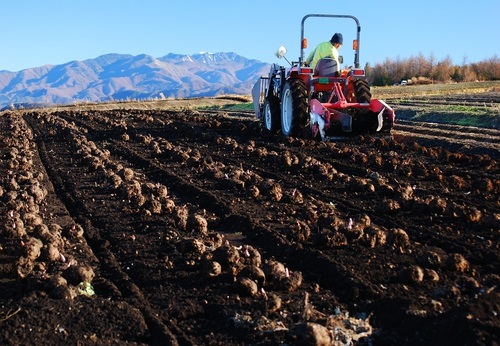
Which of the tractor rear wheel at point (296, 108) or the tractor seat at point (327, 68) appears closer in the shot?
the tractor rear wheel at point (296, 108)

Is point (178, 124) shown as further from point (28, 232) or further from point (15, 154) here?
point (28, 232)

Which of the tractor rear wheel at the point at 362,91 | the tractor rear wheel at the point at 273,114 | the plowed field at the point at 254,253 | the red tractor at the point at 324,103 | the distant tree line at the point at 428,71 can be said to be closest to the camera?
the plowed field at the point at 254,253

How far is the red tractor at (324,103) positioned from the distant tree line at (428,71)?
4595cm

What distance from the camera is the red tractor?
38.1 feet

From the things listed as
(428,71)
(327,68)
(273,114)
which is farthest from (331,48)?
(428,71)

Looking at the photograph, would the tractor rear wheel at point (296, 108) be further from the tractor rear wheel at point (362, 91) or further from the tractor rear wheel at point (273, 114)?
the tractor rear wheel at point (362, 91)

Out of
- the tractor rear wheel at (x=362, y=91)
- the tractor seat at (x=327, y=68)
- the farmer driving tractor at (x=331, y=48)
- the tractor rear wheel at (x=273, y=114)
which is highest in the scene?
the farmer driving tractor at (x=331, y=48)

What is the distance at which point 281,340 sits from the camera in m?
3.45

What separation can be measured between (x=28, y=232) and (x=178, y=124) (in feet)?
38.9

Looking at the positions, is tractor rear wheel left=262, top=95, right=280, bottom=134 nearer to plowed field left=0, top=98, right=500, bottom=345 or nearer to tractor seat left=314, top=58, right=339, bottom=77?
tractor seat left=314, top=58, right=339, bottom=77

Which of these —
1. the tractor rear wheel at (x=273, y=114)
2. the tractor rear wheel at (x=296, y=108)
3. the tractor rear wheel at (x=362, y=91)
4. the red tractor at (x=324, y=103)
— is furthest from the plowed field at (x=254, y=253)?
the tractor rear wheel at (x=273, y=114)

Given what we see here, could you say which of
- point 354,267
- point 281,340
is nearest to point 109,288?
point 281,340

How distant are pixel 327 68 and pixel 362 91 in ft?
2.60

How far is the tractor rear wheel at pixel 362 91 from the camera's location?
12.5 m
